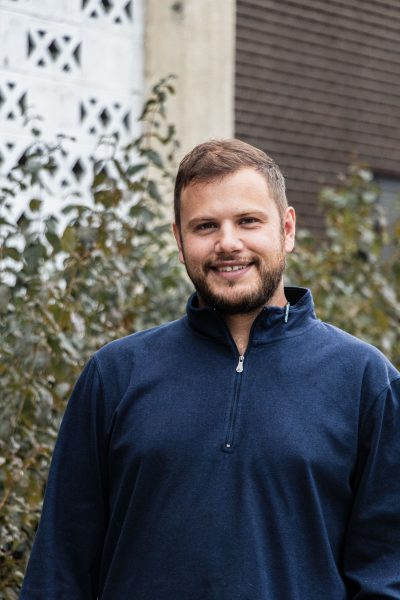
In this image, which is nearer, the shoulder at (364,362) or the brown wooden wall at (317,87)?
the shoulder at (364,362)

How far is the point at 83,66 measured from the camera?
8000 millimetres

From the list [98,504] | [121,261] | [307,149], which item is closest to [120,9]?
[307,149]

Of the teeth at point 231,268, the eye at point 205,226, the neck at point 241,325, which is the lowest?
the neck at point 241,325

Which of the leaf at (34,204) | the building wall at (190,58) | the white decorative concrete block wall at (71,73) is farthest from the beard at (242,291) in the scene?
the building wall at (190,58)

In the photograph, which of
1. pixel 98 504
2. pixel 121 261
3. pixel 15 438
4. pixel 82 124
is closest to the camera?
pixel 98 504

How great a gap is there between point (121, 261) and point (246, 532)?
92.6 inches

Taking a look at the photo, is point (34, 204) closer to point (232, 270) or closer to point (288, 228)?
point (288, 228)

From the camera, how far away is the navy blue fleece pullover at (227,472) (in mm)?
2668

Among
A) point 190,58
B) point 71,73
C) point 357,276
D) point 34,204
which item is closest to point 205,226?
point 34,204

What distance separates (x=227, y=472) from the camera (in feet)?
8.79

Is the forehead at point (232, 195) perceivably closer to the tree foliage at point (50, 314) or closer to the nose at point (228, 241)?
the nose at point (228, 241)

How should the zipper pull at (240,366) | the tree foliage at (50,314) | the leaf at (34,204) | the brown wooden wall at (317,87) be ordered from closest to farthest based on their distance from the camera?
the zipper pull at (240,366) → the tree foliage at (50,314) → the leaf at (34,204) → the brown wooden wall at (317,87)

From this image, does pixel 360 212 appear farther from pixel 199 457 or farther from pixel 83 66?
pixel 199 457

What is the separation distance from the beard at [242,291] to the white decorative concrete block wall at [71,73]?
449 centimetres
